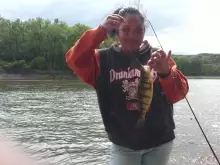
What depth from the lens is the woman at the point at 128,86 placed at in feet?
12.3

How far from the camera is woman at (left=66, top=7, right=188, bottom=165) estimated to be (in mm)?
3742

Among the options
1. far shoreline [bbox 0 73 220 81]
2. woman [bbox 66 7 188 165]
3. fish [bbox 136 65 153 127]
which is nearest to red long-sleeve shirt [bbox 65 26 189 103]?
woman [bbox 66 7 188 165]

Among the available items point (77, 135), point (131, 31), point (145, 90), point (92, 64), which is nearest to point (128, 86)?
point (145, 90)

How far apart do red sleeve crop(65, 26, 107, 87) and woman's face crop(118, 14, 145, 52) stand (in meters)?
0.22

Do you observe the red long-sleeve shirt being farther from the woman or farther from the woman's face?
the woman's face

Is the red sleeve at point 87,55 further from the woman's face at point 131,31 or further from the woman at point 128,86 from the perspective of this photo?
the woman's face at point 131,31

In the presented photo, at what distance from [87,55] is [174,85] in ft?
3.30

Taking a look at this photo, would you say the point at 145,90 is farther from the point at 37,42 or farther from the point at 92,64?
the point at 37,42

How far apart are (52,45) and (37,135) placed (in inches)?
3249

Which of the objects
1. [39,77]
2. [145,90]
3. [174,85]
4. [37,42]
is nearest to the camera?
[145,90]

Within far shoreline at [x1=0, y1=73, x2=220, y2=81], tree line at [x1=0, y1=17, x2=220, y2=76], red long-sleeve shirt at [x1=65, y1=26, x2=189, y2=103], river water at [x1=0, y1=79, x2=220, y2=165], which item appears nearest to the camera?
red long-sleeve shirt at [x1=65, y1=26, x2=189, y2=103]

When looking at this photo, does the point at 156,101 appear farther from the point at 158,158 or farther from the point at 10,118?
the point at 10,118

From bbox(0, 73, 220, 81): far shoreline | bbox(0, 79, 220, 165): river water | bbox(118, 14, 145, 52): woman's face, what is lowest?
bbox(0, 73, 220, 81): far shoreline

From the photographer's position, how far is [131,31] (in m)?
3.75
